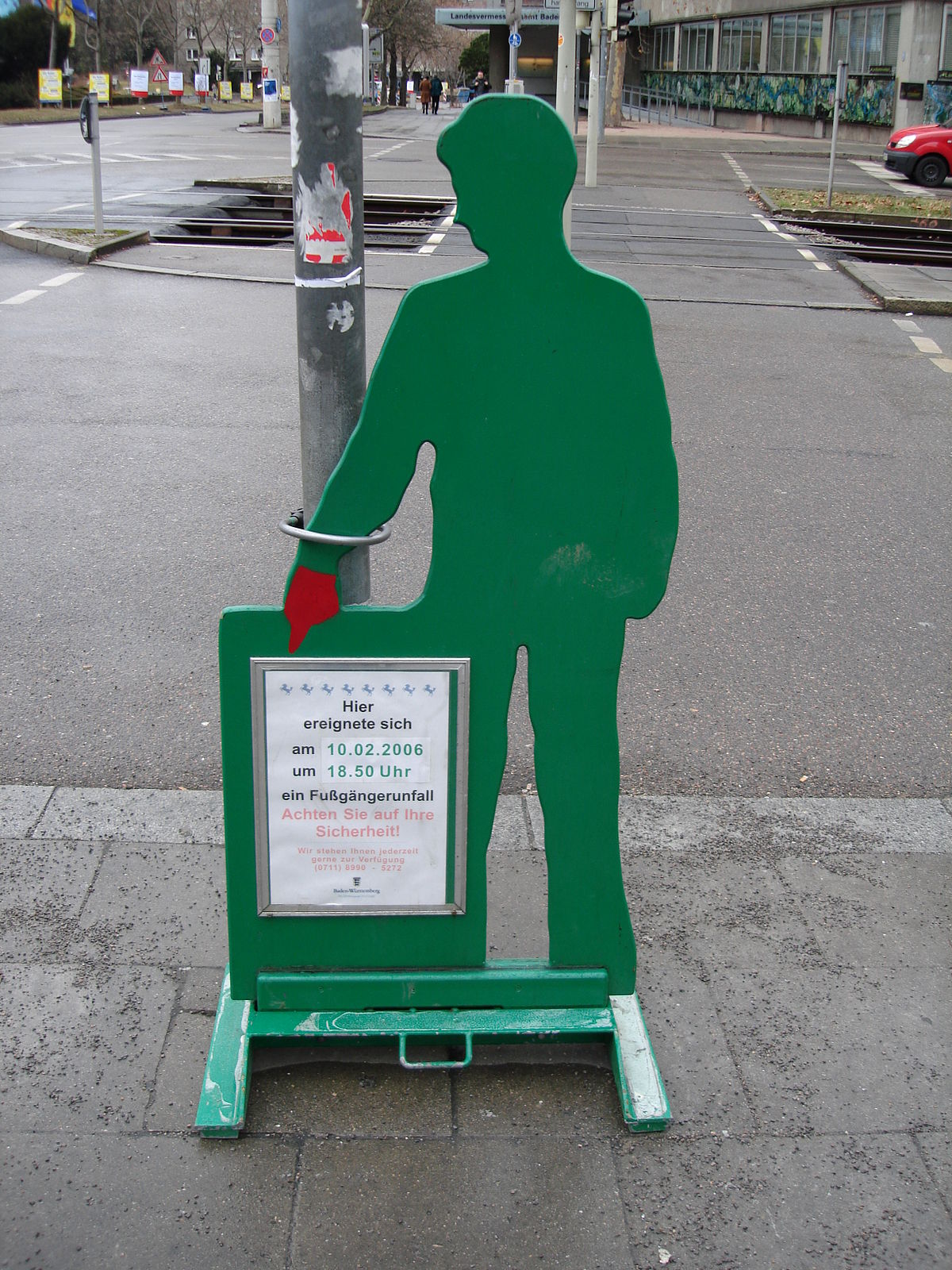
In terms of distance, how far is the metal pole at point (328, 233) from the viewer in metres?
2.62

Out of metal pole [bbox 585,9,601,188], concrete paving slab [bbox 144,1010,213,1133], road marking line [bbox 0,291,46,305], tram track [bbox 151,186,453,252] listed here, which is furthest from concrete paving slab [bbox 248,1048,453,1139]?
metal pole [bbox 585,9,601,188]

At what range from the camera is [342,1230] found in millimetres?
2408

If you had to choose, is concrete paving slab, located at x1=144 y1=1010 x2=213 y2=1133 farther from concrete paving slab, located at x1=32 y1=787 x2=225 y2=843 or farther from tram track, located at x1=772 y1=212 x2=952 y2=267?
tram track, located at x1=772 y1=212 x2=952 y2=267

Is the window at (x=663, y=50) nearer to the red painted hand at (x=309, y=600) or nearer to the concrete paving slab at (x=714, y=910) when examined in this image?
the concrete paving slab at (x=714, y=910)

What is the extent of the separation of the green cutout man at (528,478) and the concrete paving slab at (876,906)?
90 centimetres

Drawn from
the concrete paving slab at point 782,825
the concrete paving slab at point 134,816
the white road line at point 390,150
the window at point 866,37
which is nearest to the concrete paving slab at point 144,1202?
the concrete paving slab at point 134,816

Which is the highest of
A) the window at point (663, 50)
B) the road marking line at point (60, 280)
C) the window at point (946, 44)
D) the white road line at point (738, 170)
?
the window at point (663, 50)

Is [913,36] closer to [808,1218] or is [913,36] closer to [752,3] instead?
[752,3]

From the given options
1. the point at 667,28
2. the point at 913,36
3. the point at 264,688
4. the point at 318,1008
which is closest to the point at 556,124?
the point at 264,688

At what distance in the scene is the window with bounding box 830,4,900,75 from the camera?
3778 cm

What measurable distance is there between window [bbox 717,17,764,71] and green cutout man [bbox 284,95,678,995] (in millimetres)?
49737

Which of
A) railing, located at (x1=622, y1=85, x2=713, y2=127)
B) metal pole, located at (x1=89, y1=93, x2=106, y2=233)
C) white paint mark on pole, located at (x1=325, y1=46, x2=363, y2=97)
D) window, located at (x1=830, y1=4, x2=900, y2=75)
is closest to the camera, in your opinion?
white paint mark on pole, located at (x1=325, y1=46, x2=363, y2=97)

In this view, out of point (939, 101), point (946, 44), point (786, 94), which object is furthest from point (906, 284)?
point (786, 94)

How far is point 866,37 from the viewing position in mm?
39500
